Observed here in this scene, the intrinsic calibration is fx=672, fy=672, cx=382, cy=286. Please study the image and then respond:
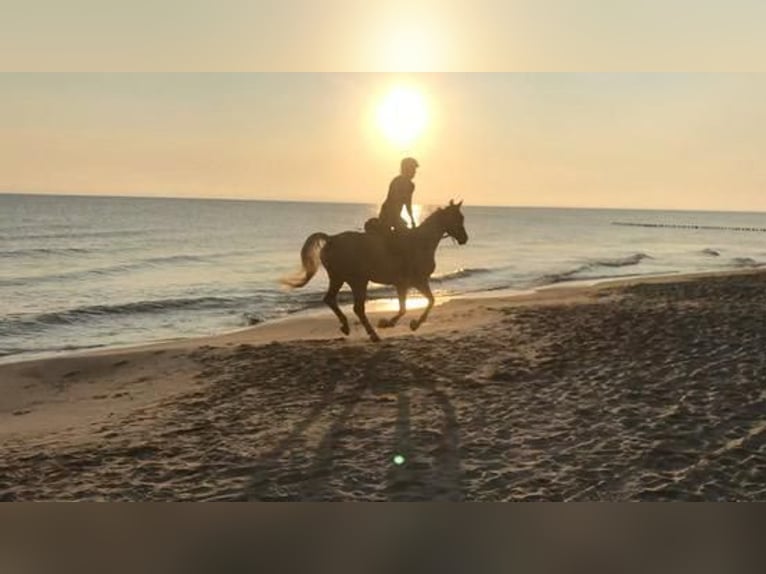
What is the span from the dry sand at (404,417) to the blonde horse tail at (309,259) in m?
0.84

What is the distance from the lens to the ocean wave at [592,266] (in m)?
16.2

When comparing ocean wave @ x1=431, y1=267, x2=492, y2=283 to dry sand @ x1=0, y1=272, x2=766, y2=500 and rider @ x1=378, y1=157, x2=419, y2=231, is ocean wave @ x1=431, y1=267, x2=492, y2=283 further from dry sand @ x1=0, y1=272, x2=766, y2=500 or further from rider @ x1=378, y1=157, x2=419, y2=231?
rider @ x1=378, y1=157, x2=419, y2=231

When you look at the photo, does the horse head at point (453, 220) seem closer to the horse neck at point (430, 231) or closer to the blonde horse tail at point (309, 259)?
the horse neck at point (430, 231)

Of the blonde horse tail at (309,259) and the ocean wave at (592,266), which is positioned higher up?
the blonde horse tail at (309,259)

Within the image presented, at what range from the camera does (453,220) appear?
6141 millimetres

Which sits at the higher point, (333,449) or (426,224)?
(426,224)

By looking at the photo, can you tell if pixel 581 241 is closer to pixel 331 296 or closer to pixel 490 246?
pixel 490 246

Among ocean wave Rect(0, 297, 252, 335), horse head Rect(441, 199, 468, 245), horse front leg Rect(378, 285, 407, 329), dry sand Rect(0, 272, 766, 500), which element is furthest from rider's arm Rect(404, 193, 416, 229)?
ocean wave Rect(0, 297, 252, 335)

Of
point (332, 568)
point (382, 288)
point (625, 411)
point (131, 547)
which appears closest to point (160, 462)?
point (131, 547)

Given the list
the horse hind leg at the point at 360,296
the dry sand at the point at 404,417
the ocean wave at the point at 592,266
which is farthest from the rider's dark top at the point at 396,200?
the ocean wave at the point at 592,266

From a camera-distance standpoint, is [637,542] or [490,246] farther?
[490,246]

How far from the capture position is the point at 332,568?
2.31 meters

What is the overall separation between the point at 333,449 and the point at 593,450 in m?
1.53

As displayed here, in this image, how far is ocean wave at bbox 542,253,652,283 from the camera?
1615 cm
